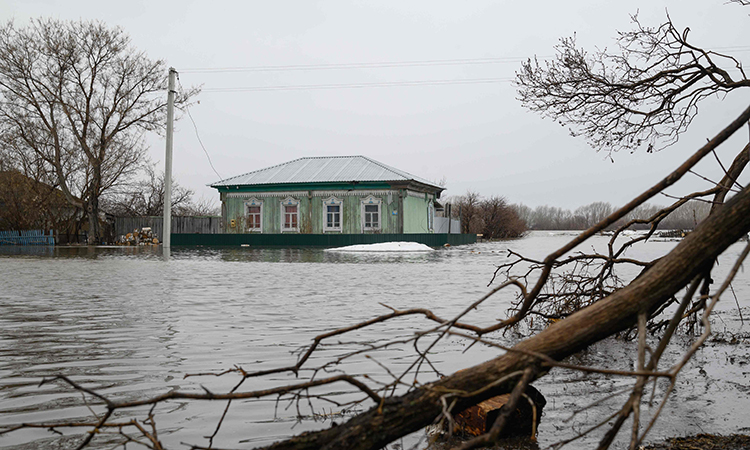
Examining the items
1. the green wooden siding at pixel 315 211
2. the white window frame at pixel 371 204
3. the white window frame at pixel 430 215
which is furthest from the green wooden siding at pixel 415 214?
the white window frame at pixel 371 204

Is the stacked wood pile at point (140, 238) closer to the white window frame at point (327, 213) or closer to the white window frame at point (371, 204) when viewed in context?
the white window frame at point (327, 213)

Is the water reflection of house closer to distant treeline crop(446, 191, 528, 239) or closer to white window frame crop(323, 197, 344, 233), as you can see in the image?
white window frame crop(323, 197, 344, 233)

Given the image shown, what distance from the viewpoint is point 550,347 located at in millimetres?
1808

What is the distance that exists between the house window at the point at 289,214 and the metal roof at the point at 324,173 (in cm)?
125

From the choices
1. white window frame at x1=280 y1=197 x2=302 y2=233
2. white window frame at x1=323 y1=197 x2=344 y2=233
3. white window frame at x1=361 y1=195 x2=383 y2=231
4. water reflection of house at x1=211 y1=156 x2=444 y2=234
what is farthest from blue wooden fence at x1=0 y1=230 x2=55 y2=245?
white window frame at x1=361 y1=195 x2=383 y2=231

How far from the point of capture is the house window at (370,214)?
111 feet

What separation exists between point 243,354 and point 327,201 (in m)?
29.4

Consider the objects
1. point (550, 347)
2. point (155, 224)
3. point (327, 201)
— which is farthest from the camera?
point (155, 224)

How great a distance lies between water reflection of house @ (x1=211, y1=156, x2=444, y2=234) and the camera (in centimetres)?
3350

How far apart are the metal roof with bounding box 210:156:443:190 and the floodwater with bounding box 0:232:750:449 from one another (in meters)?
23.2

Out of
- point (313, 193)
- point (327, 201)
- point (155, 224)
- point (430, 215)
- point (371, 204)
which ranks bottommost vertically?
point (155, 224)

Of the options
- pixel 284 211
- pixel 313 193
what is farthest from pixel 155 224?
pixel 313 193

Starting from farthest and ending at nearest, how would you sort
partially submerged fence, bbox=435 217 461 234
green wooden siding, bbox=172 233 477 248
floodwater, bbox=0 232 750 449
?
partially submerged fence, bbox=435 217 461 234 → green wooden siding, bbox=172 233 477 248 → floodwater, bbox=0 232 750 449

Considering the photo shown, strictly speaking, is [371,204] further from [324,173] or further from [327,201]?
[324,173]
